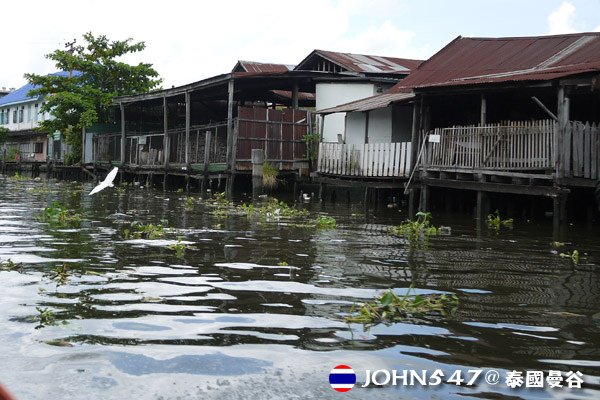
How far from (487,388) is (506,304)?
93.9 inches

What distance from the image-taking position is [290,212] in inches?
617

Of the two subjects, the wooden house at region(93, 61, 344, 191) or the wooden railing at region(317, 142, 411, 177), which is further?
the wooden house at region(93, 61, 344, 191)

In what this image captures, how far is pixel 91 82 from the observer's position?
3834cm

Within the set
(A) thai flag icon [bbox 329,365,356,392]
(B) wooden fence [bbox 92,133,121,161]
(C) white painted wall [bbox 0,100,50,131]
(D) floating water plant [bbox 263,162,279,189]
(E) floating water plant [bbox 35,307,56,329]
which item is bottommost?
(A) thai flag icon [bbox 329,365,356,392]

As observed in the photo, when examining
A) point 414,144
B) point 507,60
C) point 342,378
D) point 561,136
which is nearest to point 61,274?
point 342,378

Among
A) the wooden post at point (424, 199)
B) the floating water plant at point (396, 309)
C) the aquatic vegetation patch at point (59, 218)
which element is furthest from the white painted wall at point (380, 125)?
the floating water plant at point (396, 309)

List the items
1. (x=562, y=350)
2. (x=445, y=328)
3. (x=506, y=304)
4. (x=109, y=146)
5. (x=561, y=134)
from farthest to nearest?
1. (x=109, y=146)
2. (x=561, y=134)
3. (x=506, y=304)
4. (x=445, y=328)
5. (x=562, y=350)

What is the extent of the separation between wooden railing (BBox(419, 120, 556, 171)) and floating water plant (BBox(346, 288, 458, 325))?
29.5ft

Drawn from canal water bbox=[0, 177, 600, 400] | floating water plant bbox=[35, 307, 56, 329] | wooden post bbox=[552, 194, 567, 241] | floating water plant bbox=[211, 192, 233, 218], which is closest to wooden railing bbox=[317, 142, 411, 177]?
floating water plant bbox=[211, 192, 233, 218]

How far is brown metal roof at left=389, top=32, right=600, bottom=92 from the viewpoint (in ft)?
49.3

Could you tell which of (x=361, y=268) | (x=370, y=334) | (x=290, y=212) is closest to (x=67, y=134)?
(x=290, y=212)

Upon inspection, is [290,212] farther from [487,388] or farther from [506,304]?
[487,388]

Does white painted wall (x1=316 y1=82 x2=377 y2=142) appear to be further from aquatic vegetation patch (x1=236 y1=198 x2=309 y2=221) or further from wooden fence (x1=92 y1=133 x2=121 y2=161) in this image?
wooden fence (x1=92 y1=133 x2=121 y2=161)

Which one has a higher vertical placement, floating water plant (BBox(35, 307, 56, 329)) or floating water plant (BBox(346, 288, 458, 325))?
floating water plant (BBox(346, 288, 458, 325))
